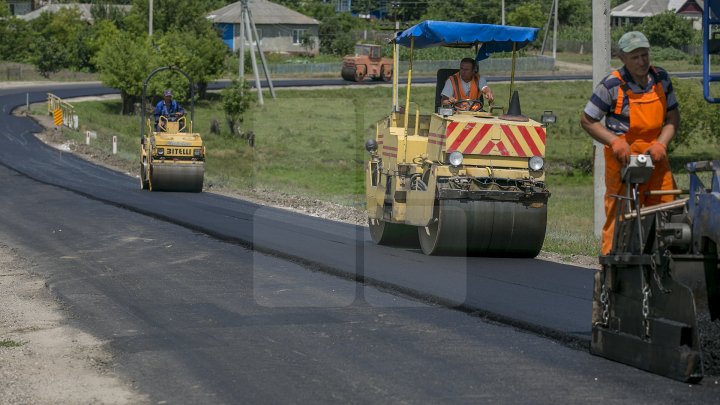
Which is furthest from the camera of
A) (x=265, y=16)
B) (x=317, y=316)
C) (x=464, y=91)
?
(x=265, y=16)

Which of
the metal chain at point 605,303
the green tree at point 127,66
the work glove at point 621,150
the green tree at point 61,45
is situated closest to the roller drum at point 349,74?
the green tree at point 127,66

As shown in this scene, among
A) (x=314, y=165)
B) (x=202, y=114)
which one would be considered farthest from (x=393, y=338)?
(x=202, y=114)

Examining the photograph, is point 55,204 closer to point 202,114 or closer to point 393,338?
point 393,338

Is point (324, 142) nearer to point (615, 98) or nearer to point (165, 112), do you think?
point (165, 112)

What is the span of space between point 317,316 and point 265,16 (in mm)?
91895

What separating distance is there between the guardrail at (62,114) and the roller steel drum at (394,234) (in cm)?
3537

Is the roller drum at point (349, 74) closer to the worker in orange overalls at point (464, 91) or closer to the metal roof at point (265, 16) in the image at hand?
the metal roof at point (265, 16)

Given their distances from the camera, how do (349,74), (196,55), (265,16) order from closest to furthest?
(196,55), (349,74), (265,16)

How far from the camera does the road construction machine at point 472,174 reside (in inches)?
536

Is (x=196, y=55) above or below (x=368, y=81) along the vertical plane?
above

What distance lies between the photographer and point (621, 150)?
796 cm

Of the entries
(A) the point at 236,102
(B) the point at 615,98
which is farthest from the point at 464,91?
(A) the point at 236,102

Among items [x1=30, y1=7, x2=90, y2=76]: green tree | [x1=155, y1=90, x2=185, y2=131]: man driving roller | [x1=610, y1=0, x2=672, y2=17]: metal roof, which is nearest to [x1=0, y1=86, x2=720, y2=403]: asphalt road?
[x1=155, y1=90, x2=185, y2=131]: man driving roller

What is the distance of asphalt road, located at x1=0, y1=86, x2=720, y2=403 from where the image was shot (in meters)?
7.33
